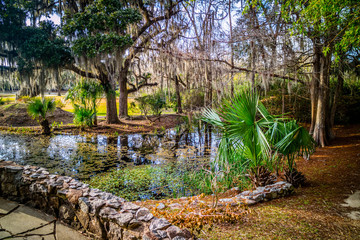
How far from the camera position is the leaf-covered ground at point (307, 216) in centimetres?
242

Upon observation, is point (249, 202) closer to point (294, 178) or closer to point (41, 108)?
point (294, 178)

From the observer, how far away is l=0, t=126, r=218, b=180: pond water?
19.0 feet

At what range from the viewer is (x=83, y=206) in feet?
8.94

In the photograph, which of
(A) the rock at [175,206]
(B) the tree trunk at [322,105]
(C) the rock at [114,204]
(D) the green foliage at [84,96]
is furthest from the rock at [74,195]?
(D) the green foliage at [84,96]

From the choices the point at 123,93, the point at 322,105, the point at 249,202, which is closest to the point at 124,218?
the point at 249,202

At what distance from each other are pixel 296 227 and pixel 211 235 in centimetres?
104

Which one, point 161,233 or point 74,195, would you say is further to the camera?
point 74,195

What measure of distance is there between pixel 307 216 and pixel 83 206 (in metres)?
2.89

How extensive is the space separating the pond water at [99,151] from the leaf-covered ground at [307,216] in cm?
253

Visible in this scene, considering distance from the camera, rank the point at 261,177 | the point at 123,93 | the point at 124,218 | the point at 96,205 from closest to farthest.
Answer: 1. the point at 124,218
2. the point at 96,205
3. the point at 261,177
4. the point at 123,93

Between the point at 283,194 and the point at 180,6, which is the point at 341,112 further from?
the point at 180,6

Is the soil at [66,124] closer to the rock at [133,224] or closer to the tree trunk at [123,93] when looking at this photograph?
the tree trunk at [123,93]

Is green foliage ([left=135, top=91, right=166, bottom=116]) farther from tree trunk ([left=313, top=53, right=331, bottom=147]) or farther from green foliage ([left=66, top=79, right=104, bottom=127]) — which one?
tree trunk ([left=313, top=53, right=331, bottom=147])

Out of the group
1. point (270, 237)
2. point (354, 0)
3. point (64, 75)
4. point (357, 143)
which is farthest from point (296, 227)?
point (64, 75)
